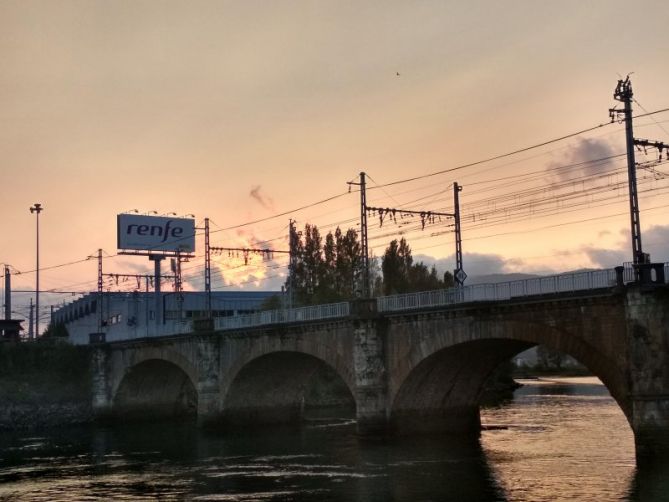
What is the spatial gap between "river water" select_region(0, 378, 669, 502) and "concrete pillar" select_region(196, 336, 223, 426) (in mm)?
A: 2114

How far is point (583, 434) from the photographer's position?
51.9 meters

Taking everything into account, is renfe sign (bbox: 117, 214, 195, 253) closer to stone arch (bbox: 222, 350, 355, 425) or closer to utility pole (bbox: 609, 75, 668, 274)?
stone arch (bbox: 222, 350, 355, 425)

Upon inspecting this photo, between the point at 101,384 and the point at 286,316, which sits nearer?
the point at 286,316

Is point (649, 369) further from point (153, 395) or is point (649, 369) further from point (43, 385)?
point (43, 385)

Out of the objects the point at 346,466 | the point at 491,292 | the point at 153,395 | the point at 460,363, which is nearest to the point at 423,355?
the point at 460,363

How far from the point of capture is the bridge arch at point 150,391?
85.6 meters

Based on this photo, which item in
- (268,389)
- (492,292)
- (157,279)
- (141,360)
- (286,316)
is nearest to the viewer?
(492,292)

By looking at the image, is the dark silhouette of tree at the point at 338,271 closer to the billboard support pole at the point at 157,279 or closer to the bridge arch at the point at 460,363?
the billboard support pole at the point at 157,279

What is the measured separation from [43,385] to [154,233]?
27757 millimetres

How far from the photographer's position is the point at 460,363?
50625 millimetres

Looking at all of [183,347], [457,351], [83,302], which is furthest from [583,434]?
[83,302]

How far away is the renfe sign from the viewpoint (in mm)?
107875

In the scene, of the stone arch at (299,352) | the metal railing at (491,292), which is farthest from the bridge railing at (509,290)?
the stone arch at (299,352)

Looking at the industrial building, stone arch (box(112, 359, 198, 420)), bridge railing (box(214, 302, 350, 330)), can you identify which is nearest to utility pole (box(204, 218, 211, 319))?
bridge railing (box(214, 302, 350, 330))
